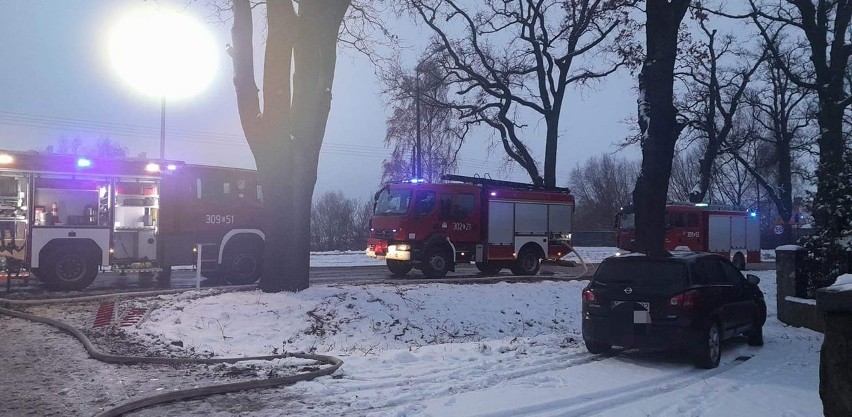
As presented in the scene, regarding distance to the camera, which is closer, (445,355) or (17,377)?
(17,377)

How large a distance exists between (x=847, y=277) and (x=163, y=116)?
34710 millimetres

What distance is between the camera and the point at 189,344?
10383 mm

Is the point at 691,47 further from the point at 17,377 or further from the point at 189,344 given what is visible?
the point at 17,377

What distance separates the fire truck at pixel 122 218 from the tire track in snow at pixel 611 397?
38.7 feet

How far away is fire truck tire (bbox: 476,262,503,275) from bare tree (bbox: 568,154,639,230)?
54.1 metres

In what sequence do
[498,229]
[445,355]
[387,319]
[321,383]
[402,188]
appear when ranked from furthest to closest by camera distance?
[498,229] < [402,188] < [387,319] < [445,355] < [321,383]

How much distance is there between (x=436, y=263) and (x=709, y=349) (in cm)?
1200

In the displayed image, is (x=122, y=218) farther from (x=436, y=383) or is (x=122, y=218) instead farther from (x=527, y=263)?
(x=527, y=263)

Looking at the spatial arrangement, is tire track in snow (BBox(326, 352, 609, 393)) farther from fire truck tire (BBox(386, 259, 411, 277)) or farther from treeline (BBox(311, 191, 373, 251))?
treeline (BBox(311, 191, 373, 251))

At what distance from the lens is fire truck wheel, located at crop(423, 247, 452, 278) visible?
800 inches

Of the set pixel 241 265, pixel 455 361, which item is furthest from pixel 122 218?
pixel 455 361

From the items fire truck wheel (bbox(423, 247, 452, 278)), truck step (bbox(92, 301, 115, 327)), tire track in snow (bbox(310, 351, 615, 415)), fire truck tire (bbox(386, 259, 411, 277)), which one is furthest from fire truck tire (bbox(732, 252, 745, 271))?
truck step (bbox(92, 301, 115, 327))

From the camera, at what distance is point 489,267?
22.7m

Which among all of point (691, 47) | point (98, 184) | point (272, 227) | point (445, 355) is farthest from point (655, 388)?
point (691, 47)
